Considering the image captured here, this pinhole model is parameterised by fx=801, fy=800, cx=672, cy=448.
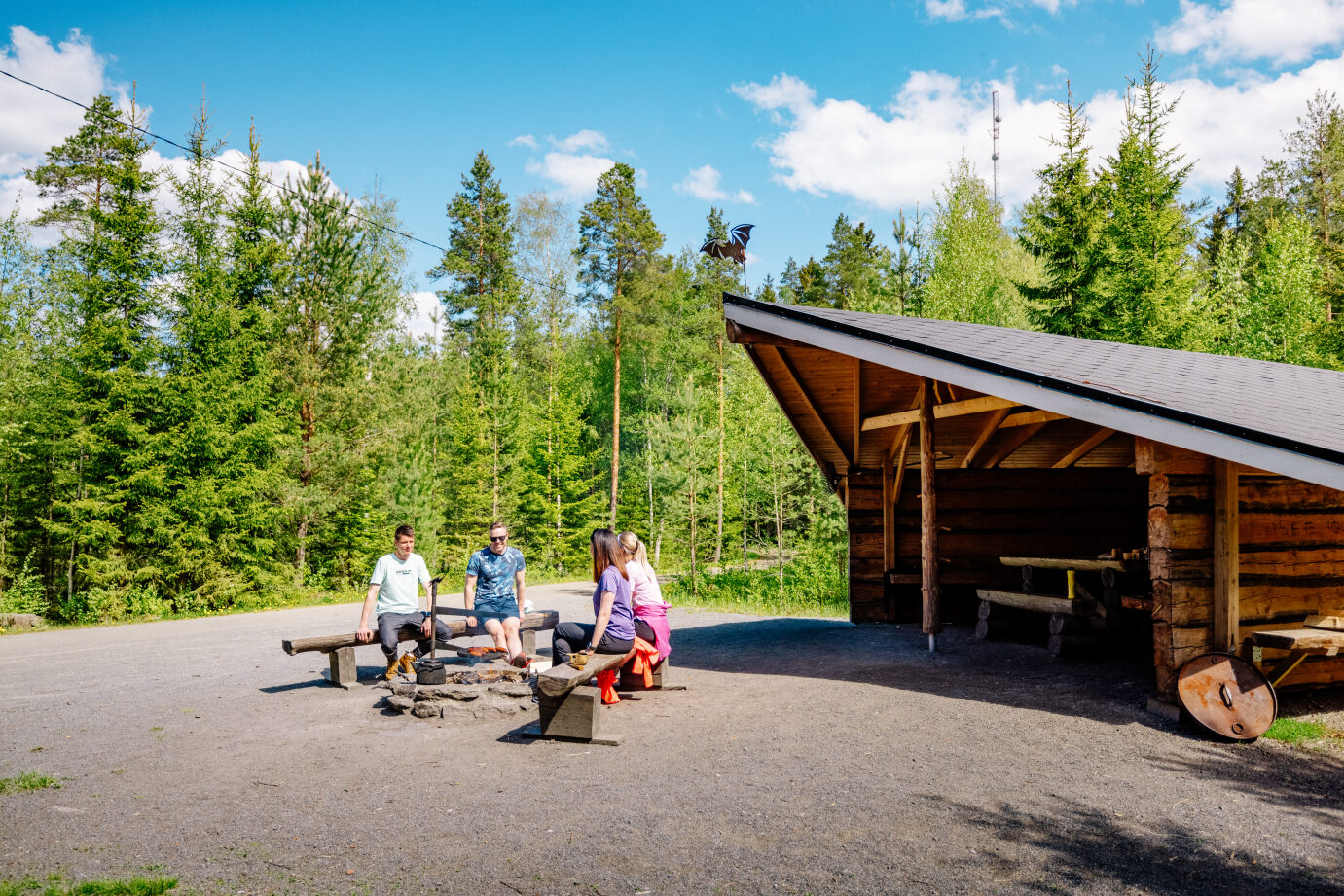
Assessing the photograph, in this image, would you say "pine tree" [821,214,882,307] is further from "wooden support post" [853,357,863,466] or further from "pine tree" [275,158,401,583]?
"wooden support post" [853,357,863,466]

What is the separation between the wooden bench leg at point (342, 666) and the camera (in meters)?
7.95

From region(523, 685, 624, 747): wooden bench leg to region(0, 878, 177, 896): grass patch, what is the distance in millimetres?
2715

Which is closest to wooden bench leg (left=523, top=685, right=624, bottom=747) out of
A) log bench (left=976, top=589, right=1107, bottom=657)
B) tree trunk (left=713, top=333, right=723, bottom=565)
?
log bench (left=976, top=589, right=1107, bottom=657)

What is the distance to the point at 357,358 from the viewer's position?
23.3m

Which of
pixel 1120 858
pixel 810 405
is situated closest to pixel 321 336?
pixel 810 405

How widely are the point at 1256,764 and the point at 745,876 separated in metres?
3.68

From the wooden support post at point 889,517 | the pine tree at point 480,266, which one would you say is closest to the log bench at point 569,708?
the wooden support post at point 889,517

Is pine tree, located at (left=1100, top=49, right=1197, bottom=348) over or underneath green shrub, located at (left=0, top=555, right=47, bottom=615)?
over

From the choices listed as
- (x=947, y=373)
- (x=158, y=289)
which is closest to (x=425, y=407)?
(x=158, y=289)

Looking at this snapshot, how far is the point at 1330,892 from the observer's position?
3.30 m

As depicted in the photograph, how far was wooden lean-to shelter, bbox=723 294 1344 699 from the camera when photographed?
231 inches

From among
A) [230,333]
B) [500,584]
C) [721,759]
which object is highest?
[230,333]

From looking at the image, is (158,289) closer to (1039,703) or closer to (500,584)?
(500,584)

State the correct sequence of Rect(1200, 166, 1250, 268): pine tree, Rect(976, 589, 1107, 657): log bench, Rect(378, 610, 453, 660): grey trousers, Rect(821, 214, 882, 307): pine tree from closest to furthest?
Rect(378, 610, 453, 660): grey trousers < Rect(976, 589, 1107, 657): log bench < Rect(1200, 166, 1250, 268): pine tree < Rect(821, 214, 882, 307): pine tree
